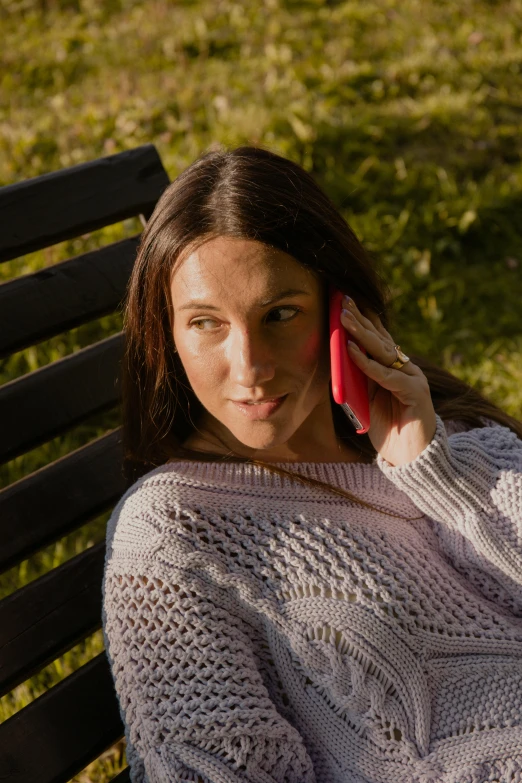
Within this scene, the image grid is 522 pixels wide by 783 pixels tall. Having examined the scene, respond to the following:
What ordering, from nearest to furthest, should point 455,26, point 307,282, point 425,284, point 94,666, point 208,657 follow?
point 208,657, point 307,282, point 94,666, point 425,284, point 455,26

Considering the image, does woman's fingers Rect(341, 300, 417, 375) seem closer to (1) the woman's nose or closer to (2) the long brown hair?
(2) the long brown hair

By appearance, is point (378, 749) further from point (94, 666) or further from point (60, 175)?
point (60, 175)

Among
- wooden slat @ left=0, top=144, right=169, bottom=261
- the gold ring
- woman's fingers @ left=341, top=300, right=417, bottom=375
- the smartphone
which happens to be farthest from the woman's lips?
wooden slat @ left=0, top=144, right=169, bottom=261

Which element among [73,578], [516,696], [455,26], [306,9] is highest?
[306,9]

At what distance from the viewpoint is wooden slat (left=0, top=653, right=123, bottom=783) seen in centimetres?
215

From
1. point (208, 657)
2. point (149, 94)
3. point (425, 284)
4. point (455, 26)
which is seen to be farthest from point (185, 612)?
point (455, 26)

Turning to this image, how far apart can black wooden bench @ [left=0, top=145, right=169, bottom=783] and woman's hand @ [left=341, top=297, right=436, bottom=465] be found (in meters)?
0.84

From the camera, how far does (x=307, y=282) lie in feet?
6.40

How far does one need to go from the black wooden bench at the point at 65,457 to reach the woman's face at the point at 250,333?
72 centimetres

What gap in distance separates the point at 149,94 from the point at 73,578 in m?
3.99

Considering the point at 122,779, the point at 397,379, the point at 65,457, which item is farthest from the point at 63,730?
the point at 397,379

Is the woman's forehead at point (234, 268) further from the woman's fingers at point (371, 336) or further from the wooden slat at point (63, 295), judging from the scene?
the wooden slat at point (63, 295)

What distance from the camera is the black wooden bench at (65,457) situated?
226 cm

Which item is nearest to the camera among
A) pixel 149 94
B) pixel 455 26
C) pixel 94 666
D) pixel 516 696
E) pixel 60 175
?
pixel 516 696
